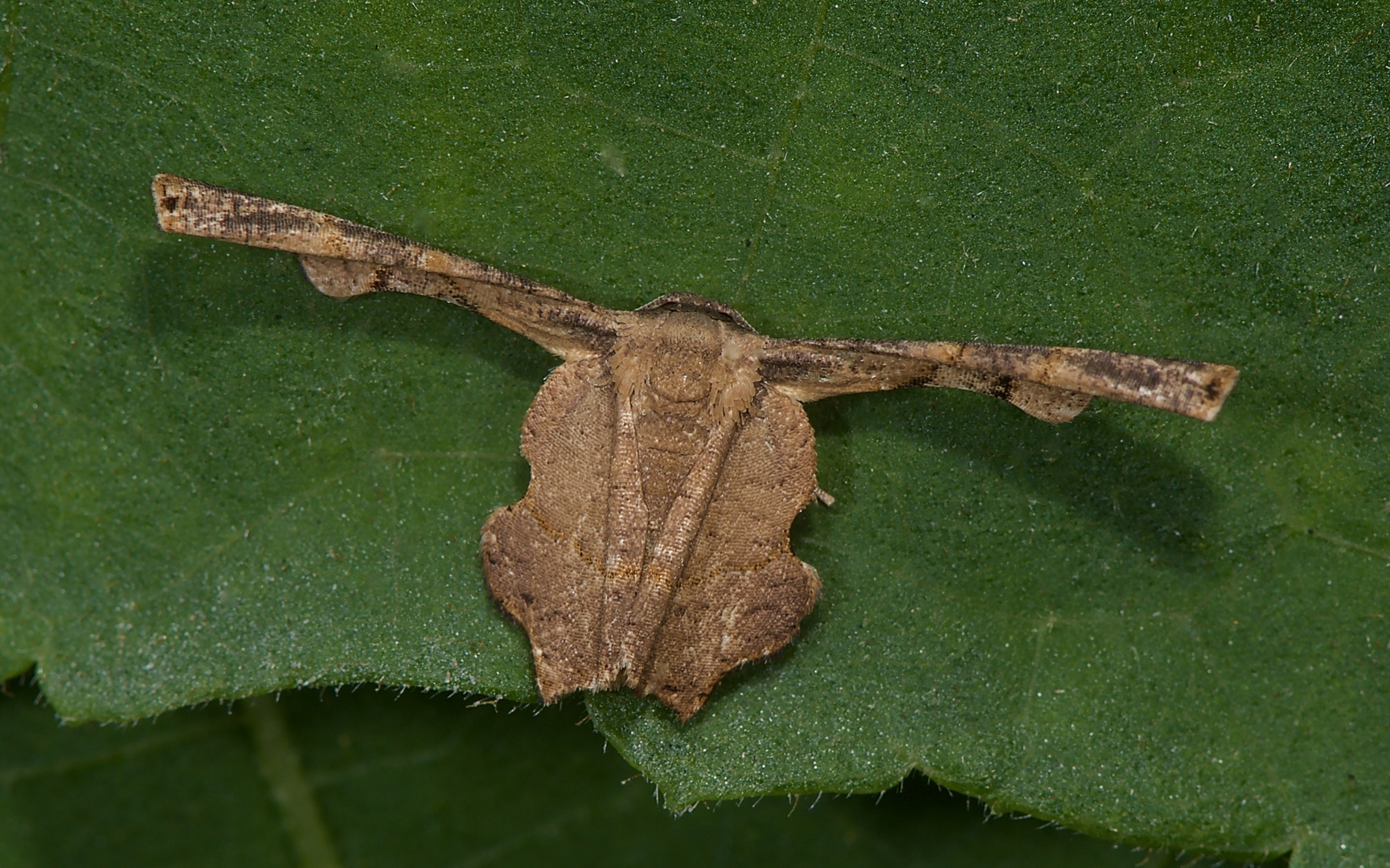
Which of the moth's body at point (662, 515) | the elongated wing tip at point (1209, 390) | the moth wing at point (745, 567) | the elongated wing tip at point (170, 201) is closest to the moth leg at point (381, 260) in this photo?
the elongated wing tip at point (170, 201)

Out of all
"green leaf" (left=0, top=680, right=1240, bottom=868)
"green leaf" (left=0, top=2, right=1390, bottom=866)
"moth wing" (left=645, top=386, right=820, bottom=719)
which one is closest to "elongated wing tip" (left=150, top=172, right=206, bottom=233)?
"green leaf" (left=0, top=2, right=1390, bottom=866)

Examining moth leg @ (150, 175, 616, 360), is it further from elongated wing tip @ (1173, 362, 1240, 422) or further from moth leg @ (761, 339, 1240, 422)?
elongated wing tip @ (1173, 362, 1240, 422)

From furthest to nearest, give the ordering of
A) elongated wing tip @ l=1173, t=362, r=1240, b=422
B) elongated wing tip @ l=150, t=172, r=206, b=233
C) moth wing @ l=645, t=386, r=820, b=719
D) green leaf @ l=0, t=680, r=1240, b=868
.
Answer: green leaf @ l=0, t=680, r=1240, b=868 < moth wing @ l=645, t=386, r=820, b=719 < elongated wing tip @ l=150, t=172, r=206, b=233 < elongated wing tip @ l=1173, t=362, r=1240, b=422

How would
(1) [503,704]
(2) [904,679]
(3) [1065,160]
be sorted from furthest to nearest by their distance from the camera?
(1) [503,704]
(2) [904,679]
(3) [1065,160]

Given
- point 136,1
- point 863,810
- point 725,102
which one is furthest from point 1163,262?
point 136,1

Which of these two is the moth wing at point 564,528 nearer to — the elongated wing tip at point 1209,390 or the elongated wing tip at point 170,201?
the elongated wing tip at point 170,201

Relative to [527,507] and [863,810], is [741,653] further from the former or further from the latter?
[863,810]
